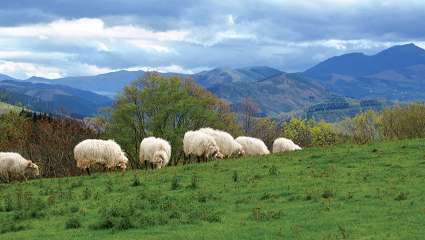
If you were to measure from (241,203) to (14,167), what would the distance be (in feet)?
70.0

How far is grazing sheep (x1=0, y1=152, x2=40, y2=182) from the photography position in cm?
3512

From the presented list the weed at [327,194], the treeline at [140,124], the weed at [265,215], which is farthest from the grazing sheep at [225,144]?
the weed at [265,215]

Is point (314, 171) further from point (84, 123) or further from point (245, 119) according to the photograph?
point (245, 119)

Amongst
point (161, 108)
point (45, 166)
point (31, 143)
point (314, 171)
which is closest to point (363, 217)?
point (314, 171)

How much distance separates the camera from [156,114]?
7250 centimetres

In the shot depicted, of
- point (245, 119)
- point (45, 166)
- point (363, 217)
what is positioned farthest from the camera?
point (245, 119)

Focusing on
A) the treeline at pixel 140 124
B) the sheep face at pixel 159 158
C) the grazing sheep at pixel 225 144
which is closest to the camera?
the sheep face at pixel 159 158

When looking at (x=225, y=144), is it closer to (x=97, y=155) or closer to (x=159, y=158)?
(x=159, y=158)

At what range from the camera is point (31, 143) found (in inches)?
2415

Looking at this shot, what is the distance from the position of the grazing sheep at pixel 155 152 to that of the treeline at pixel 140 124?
18805 mm

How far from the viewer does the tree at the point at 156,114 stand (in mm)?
69562

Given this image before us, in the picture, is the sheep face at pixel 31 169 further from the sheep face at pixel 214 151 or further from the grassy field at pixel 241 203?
the sheep face at pixel 214 151

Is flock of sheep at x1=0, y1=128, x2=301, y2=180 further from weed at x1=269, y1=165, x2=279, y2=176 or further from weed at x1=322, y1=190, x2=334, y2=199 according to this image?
weed at x1=322, y1=190, x2=334, y2=199

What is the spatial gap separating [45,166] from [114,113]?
1634cm
